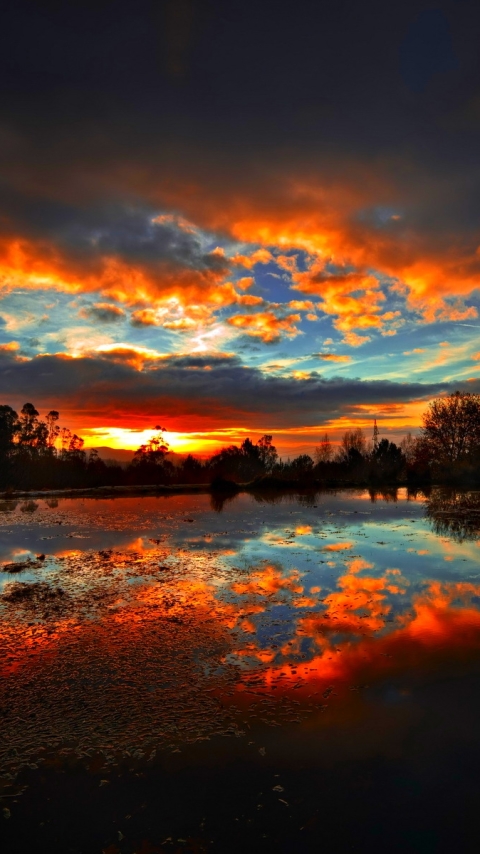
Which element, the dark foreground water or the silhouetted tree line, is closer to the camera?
the dark foreground water

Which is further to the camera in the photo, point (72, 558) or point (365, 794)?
point (72, 558)

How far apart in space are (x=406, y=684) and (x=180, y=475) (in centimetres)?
3887

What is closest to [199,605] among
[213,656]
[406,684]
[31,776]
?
[213,656]

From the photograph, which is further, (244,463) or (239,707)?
(244,463)

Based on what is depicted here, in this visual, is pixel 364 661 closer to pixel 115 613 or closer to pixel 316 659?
pixel 316 659

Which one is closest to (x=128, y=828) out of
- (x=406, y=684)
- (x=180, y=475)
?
(x=406, y=684)

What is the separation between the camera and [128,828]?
11.8 feet

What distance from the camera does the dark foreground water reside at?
3.66 m

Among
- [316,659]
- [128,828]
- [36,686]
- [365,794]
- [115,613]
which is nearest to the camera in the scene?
[128,828]

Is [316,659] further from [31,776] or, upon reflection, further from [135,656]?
[31,776]

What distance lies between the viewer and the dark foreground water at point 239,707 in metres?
3.66

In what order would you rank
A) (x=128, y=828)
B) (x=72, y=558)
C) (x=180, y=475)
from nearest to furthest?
1. (x=128, y=828)
2. (x=72, y=558)
3. (x=180, y=475)

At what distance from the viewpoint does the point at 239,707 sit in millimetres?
5207

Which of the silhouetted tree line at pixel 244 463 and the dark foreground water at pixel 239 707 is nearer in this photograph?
the dark foreground water at pixel 239 707
